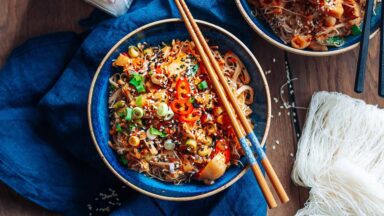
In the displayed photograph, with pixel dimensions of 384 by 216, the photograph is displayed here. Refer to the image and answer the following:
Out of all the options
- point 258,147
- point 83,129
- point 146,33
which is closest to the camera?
point 258,147

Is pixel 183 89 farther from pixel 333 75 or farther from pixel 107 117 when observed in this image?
pixel 333 75

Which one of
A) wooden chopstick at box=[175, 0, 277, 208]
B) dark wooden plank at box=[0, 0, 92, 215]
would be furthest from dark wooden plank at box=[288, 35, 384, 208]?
dark wooden plank at box=[0, 0, 92, 215]

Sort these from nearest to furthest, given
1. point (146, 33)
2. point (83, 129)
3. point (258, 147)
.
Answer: point (258, 147)
point (146, 33)
point (83, 129)

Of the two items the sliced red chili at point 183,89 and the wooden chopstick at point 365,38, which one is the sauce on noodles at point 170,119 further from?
the wooden chopstick at point 365,38

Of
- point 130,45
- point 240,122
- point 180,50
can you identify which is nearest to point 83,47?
point 130,45

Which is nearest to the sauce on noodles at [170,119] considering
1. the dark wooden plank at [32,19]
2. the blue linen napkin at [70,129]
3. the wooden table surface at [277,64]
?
the blue linen napkin at [70,129]

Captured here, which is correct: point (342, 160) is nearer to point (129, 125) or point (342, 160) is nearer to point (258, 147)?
point (258, 147)
